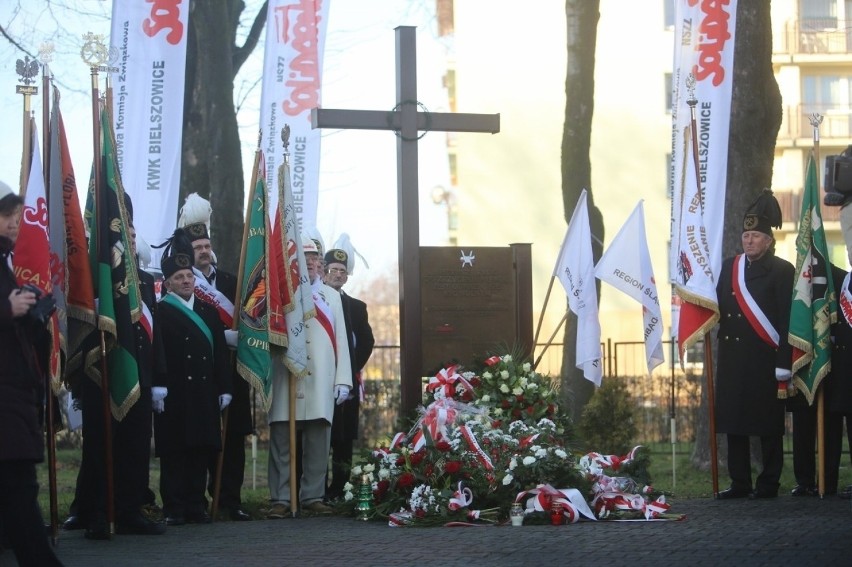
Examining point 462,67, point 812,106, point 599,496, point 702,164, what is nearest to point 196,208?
point 599,496

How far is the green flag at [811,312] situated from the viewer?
11.5m

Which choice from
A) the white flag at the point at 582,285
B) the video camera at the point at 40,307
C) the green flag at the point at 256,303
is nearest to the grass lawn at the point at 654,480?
the green flag at the point at 256,303

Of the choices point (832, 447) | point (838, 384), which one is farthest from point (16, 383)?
point (832, 447)

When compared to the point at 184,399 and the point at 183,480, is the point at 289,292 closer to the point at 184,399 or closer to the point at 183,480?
the point at 184,399

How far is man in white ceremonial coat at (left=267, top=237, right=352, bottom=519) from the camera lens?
11523mm

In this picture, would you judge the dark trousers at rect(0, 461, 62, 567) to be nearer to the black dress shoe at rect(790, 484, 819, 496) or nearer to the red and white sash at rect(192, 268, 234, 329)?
the red and white sash at rect(192, 268, 234, 329)

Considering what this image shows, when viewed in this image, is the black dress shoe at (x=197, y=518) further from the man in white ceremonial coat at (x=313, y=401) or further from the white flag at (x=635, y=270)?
the white flag at (x=635, y=270)

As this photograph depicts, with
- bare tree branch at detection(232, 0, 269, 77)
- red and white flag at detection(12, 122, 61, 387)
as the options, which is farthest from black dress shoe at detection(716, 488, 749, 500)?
bare tree branch at detection(232, 0, 269, 77)

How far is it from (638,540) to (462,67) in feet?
123

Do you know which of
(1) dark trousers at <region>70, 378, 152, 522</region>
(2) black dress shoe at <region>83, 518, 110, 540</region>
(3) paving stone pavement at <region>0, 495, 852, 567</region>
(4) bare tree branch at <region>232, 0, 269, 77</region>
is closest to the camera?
(3) paving stone pavement at <region>0, 495, 852, 567</region>

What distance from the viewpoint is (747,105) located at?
1471 centimetres

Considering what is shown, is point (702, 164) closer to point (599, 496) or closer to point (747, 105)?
point (747, 105)

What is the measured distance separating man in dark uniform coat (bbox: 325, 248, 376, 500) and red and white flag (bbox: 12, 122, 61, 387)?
3437mm

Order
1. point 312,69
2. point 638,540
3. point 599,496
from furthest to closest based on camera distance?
point 312,69, point 599,496, point 638,540
